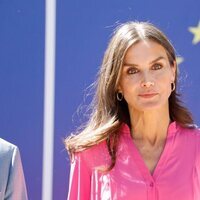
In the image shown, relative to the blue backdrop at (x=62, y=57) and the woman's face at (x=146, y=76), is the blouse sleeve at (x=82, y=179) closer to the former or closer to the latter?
the woman's face at (x=146, y=76)

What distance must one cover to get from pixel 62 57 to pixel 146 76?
876 millimetres

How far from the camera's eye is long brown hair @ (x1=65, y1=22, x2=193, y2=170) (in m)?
2.02

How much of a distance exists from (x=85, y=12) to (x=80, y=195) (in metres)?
1.07

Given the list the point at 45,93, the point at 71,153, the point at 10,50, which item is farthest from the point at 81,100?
the point at 71,153

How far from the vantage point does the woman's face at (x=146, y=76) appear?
1.95 m

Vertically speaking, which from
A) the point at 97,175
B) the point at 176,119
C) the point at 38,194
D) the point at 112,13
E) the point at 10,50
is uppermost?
the point at 112,13

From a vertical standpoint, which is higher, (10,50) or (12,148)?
(10,50)

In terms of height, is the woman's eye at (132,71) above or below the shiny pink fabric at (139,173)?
above

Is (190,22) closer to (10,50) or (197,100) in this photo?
(197,100)

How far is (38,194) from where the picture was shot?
8.92ft

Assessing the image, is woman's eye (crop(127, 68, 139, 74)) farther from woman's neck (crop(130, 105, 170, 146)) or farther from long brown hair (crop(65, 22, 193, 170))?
woman's neck (crop(130, 105, 170, 146))

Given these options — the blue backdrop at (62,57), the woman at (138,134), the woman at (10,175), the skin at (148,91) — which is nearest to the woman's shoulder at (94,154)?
the woman at (138,134)

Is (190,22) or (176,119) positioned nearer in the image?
(176,119)

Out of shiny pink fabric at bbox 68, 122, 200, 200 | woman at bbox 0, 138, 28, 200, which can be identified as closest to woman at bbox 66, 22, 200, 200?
shiny pink fabric at bbox 68, 122, 200, 200
